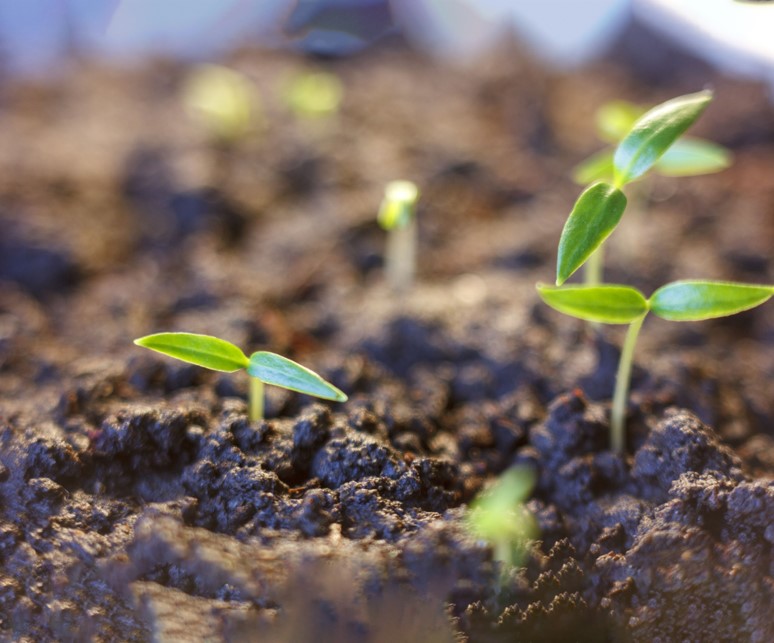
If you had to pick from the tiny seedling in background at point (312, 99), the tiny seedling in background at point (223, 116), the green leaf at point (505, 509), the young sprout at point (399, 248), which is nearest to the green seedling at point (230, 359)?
the green leaf at point (505, 509)

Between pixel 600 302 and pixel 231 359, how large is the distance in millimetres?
416

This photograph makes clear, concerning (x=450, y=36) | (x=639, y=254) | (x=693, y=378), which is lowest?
(x=693, y=378)

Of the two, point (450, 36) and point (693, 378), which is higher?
point (450, 36)

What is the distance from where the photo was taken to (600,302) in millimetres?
751

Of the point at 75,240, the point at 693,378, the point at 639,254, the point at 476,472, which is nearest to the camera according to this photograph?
the point at 476,472

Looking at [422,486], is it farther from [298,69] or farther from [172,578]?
[298,69]

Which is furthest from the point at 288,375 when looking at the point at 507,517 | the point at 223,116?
the point at 223,116

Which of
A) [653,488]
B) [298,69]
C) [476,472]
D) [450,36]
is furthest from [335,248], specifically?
[450,36]

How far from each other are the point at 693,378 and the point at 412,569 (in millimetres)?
581

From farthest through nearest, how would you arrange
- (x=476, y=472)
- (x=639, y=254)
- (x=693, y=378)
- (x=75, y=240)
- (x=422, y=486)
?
(x=75, y=240) < (x=639, y=254) < (x=693, y=378) < (x=476, y=472) < (x=422, y=486)

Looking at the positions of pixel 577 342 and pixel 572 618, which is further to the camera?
pixel 577 342

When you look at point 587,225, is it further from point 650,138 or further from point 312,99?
point 312,99

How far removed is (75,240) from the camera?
1498 millimetres

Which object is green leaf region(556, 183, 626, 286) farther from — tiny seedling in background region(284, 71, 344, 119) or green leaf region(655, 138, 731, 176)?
tiny seedling in background region(284, 71, 344, 119)
